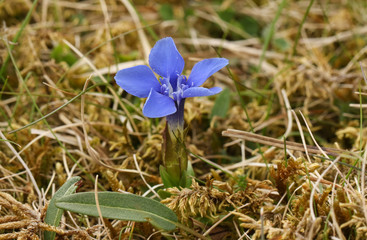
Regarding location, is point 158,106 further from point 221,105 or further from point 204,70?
point 221,105

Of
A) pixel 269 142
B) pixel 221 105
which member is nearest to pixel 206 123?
pixel 221 105

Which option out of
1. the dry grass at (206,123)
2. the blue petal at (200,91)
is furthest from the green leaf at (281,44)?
the blue petal at (200,91)

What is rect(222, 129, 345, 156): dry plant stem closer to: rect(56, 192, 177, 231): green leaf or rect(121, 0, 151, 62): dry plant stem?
rect(56, 192, 177, 231): green leaf

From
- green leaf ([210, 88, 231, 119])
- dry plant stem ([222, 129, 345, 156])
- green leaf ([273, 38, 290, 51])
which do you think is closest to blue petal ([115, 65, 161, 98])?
dry plant stem ([222, 129, 345, 156])

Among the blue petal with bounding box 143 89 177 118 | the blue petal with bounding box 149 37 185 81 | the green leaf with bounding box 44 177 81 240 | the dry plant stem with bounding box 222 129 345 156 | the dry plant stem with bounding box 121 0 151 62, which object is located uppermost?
the blue petal with bounding box 149 37 185 81

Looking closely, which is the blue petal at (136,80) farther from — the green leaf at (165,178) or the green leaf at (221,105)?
the green leaf at (221,105)
